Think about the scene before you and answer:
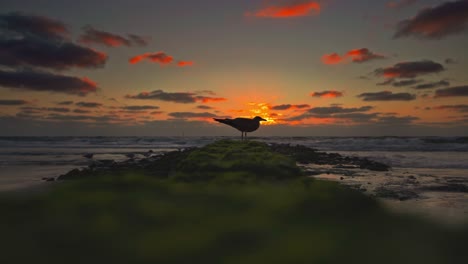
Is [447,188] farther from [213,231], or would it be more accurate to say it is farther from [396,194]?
[213,231]

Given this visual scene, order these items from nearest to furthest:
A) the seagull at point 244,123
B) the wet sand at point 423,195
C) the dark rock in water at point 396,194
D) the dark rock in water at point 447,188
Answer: the wet sand at point 423,195
the dark rock in water at point 396,194
the dark rock in water at point 447,188
the seagull at point 244,123

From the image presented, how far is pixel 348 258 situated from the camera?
1109mm

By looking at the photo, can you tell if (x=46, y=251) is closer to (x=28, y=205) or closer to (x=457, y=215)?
(x=28, y=205)

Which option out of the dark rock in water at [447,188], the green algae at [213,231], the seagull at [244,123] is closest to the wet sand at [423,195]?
the dark rock in water at [447,188]

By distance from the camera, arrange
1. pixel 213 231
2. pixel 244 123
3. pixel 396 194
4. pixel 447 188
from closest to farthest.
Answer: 1. pixel 213 231
2. pixel 396 194
3. pixel 447 188
4. pixel 244 123

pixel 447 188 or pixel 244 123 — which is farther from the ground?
pixel 244 123

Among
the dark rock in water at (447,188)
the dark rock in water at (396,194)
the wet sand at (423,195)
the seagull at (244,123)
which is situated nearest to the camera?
the wet sand at (423,195)

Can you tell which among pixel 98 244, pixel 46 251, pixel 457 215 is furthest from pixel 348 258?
pixel 457 215

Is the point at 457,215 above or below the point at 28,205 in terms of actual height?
below

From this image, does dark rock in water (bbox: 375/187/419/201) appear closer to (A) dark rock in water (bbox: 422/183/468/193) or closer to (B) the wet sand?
(B) the wet sand

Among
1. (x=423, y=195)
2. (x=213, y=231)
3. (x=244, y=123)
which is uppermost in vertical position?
(x=244, y=123)

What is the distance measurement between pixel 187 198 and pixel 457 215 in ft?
21.6

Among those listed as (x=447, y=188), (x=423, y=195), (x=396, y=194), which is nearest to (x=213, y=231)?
(x=396, y=194)

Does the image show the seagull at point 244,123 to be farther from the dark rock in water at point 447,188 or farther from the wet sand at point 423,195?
the dark rock in water at point 447,188
